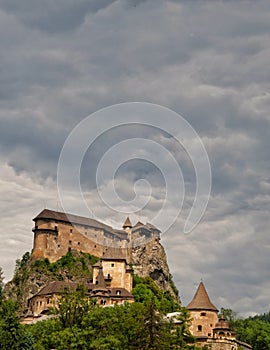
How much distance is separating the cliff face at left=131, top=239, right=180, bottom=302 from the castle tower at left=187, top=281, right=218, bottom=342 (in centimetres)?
3089

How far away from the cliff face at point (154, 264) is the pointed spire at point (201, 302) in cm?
2947

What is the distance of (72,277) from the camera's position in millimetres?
118062

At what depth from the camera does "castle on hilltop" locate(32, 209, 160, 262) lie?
412 feet

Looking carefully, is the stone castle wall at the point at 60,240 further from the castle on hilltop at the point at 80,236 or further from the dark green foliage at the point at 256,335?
the dark green foliage at the point at 256,335

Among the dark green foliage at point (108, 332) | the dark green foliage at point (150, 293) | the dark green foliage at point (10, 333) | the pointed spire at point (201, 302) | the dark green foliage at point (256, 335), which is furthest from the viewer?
the dark green foliage at point (256, 335)

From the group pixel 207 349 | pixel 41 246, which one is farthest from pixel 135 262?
pixel 207 349

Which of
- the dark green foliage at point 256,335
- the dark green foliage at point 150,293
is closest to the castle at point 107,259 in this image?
the dark green foliage at point 150,293

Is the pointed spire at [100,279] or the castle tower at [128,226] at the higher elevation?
the castle tower at [128,226]

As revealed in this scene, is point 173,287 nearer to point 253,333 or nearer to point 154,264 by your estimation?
point 154,264

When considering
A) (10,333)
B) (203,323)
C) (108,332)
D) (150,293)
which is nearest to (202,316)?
(203,323)

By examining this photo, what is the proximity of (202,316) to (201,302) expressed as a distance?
2.55 m

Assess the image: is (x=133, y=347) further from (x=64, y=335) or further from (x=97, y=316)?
(x=64, y=335)

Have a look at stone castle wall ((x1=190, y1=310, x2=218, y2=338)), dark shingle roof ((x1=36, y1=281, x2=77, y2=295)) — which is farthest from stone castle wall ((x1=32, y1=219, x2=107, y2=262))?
stone castle wall ((x1=190, y1=310, x2=218, y2=338))

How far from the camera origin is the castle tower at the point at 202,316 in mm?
92375
